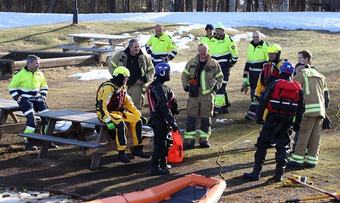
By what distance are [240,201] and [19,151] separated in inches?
178

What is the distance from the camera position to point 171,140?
9.76 m

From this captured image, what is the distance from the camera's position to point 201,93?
36.8ft

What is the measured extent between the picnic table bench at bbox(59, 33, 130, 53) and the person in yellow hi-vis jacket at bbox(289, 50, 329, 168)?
13.0 meters

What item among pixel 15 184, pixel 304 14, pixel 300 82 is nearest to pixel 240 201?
pixel 300 82

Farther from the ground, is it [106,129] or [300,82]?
[300,82]

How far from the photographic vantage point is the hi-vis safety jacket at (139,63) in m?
11.9

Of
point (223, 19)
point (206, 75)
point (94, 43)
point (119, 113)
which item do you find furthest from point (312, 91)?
point (223, 19)

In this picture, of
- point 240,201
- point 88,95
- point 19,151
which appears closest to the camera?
point 240,201

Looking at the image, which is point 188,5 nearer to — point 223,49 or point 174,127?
point 223,49

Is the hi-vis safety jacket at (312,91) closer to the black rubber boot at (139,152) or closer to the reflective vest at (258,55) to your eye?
the black rubber boot at (139,152)

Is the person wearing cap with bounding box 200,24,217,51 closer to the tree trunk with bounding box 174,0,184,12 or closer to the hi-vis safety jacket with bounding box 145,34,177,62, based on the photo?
the hi-vis safety jacket with bounding box 145,34,177,62

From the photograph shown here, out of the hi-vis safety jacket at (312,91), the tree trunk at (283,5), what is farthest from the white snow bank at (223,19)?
the hi-vis safety jacket at (312,91)

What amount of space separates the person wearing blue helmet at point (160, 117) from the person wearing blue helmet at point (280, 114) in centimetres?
135

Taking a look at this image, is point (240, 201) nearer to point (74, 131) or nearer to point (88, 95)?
point (74, 131)
